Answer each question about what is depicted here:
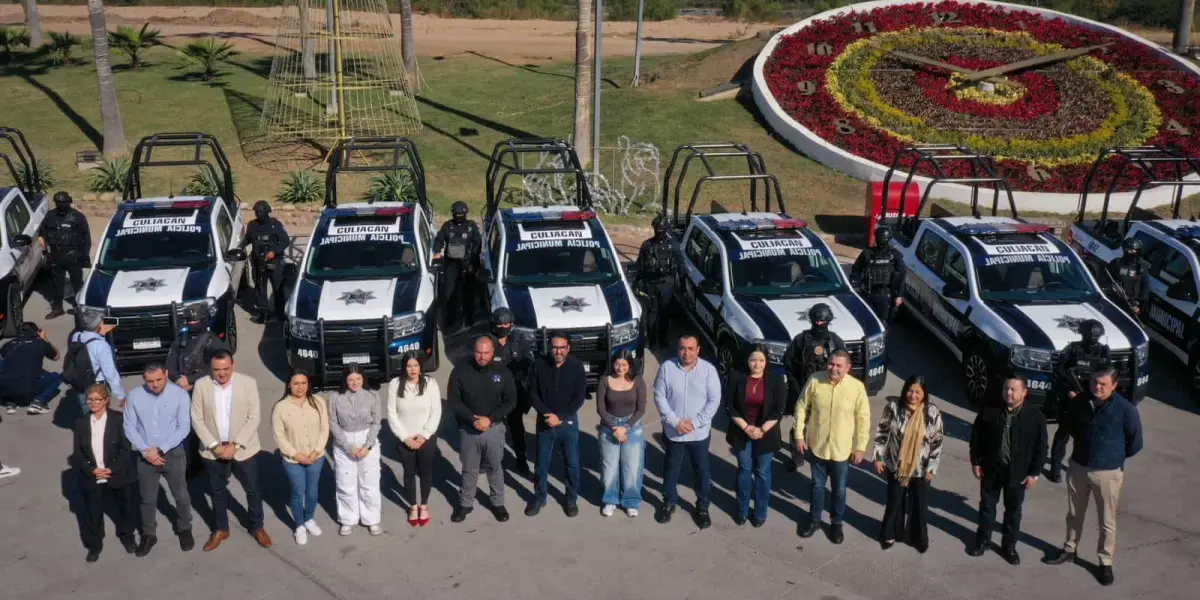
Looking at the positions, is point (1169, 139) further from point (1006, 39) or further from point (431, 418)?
point (431, 418)

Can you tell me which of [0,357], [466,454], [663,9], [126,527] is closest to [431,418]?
[466,454]

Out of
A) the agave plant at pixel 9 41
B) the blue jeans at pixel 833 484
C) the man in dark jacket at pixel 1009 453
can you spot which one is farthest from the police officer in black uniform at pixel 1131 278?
the agave plant at pixel 9 41

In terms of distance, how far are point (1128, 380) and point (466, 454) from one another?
21.9ft

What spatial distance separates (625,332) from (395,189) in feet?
29.9

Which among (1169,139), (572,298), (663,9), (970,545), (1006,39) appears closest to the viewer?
(970,545)

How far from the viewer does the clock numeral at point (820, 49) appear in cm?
2547

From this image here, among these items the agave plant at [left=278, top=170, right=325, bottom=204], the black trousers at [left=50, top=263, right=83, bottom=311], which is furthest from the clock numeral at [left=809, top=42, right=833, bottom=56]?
the black trousers at [left=50, top=263, right=83, bottom=311]

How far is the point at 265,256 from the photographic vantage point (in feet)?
46.0

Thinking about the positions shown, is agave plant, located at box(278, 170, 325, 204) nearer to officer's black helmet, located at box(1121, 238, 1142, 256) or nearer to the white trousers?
the white trousers

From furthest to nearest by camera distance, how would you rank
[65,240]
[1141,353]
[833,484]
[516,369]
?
[65,240], [1141,353], [516,369], [833,484]

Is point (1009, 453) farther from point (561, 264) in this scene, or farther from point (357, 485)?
point (561, 264)

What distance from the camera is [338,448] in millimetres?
8867

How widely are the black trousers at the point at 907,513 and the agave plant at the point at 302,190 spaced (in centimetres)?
1339

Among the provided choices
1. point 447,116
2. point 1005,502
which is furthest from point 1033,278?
point 447,116
